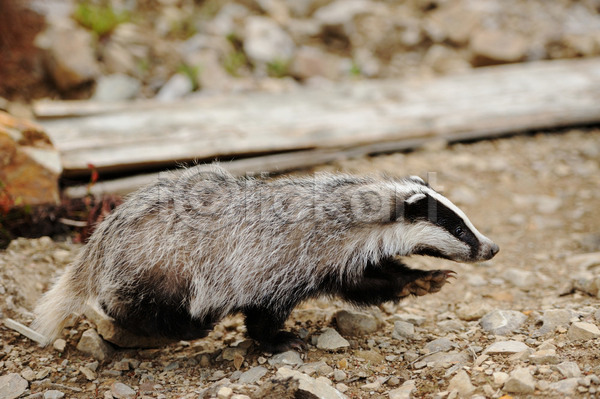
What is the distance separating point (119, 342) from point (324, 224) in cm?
169

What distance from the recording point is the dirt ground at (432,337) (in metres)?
3.48

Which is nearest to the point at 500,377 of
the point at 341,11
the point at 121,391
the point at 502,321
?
the point at 502,321

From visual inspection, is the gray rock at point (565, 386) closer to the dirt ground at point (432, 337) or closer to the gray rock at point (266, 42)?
the dirt ground at point (432, 337)

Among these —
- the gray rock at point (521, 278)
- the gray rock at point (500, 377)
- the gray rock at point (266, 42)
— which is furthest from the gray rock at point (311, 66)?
the gray rock at point (500, 377)

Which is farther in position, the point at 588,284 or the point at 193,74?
the point at 193,74

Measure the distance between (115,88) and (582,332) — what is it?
6511 millimetres

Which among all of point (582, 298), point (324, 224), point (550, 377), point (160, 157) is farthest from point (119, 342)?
point (582, 298)

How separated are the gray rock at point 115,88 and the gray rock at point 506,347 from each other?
6.02 meters

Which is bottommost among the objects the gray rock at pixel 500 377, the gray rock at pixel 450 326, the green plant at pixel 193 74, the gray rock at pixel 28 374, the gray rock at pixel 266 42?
the gray rock at pixel 28 374

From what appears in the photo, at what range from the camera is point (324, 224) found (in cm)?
395

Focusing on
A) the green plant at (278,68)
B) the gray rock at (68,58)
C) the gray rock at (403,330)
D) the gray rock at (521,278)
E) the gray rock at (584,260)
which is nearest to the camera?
the gray rock at (403,330)

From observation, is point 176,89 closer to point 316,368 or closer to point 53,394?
point 53,394

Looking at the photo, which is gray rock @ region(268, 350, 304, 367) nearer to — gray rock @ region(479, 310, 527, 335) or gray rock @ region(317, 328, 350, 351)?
gray rock @ region(317, 328, 350, 351)

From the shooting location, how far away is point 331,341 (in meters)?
4.07
